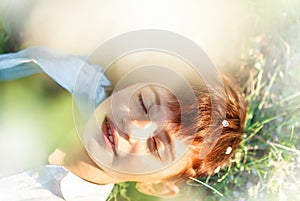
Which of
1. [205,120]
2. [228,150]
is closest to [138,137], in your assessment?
[205,120]

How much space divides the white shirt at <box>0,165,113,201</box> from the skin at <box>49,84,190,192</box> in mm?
85

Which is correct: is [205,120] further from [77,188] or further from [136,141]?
[77,188]

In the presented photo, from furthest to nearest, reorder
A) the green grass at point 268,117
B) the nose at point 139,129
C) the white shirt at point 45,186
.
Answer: the green grass at point 268,117 < the white shirt at point 45,186 < the nose at point 139,129

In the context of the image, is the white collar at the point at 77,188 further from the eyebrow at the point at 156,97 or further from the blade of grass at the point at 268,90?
the blade of grass at the point at 268,90

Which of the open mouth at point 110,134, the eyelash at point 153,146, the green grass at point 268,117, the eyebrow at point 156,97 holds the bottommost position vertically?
the green grass at point 268,117

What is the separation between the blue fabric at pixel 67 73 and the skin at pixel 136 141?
12cm

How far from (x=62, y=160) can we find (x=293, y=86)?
0.72 metres

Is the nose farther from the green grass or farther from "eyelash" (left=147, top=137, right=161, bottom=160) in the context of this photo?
the green grass

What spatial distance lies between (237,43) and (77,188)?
0.66 m

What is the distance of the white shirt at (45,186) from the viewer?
4.24 feet

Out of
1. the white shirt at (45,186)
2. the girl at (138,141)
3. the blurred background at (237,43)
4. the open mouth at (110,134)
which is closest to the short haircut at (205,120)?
the girl at (138,141)

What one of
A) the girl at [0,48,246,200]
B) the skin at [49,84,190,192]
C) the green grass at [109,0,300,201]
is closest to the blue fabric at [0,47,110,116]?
the girl at [0,48,246,200]

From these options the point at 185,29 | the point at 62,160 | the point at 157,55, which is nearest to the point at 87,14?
the point at 185,29

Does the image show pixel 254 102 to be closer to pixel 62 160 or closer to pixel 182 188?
pixel 182 188
